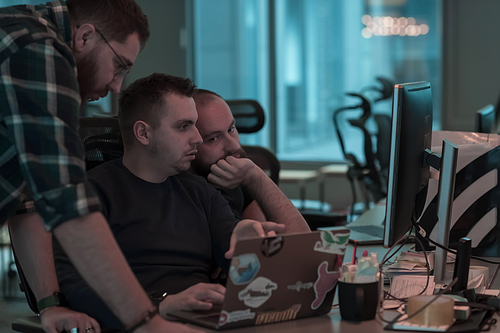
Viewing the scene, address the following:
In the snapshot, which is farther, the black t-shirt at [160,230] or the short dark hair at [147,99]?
the short dark hair at [147,99]

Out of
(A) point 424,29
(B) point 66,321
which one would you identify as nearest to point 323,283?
(B) point 66,321

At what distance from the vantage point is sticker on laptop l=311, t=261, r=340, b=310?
1.08m

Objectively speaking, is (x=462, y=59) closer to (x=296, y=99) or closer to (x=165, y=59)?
(x=296, y=99)

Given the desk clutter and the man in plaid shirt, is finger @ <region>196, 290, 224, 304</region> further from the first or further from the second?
the desk clutter

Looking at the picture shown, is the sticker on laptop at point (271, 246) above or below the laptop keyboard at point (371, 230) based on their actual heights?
above

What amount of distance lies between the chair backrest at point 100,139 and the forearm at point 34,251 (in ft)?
1.03

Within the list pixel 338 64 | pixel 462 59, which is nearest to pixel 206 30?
pixel 338 64

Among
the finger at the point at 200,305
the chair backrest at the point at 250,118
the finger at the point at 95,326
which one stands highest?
the chair backrest at the point at 250,118

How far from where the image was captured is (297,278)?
104 centimetres

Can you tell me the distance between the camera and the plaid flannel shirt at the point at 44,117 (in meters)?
0.87

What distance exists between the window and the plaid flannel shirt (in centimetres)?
556

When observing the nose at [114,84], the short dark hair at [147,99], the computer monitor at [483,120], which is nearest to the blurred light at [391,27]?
the computer monitor at [483,120]

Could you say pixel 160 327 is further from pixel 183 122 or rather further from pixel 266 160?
pixel 266 160

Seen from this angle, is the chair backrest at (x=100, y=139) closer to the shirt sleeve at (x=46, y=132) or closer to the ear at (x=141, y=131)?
the ear at (x=141, y=131)
